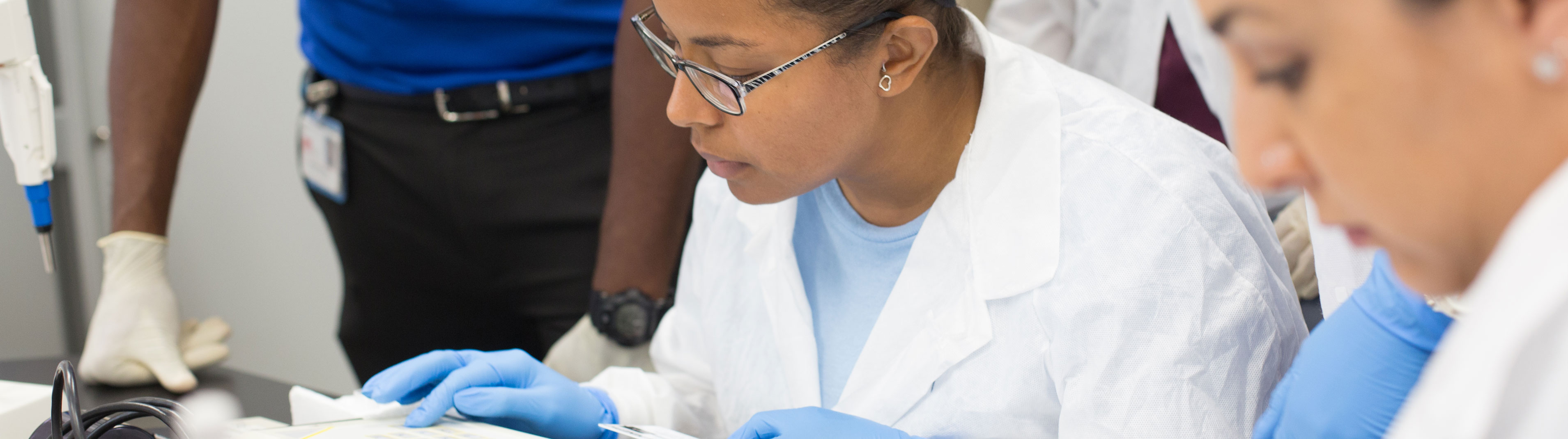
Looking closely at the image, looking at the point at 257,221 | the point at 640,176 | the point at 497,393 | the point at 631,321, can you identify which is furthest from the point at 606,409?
the point at 257,221

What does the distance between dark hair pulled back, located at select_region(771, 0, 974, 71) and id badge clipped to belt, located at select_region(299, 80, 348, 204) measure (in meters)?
1.08

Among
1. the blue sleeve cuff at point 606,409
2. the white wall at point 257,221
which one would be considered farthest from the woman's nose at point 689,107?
the white wall at point 257,221

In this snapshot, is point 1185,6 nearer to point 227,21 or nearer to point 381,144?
point 381,144

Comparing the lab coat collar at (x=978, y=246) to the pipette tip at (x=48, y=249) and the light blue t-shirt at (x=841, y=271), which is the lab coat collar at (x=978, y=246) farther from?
the pipette tip at (x=48, y=249)

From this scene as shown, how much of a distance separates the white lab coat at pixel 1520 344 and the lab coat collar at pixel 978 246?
572mm

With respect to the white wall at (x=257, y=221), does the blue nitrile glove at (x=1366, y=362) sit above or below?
above

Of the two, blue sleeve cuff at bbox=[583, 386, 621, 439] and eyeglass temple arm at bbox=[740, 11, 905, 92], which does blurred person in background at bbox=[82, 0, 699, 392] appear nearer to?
blue sleeve cuff at bbox=[583, 386, 621, 439]

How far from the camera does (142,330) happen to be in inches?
56.9

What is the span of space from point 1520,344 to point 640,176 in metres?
1.19

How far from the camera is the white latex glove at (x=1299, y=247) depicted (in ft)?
4.33

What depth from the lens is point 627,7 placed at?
1.44 metres

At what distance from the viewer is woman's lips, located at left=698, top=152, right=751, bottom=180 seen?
1118 mm

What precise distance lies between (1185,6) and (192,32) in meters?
1.59

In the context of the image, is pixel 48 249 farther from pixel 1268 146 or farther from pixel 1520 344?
pixel 1520 344
